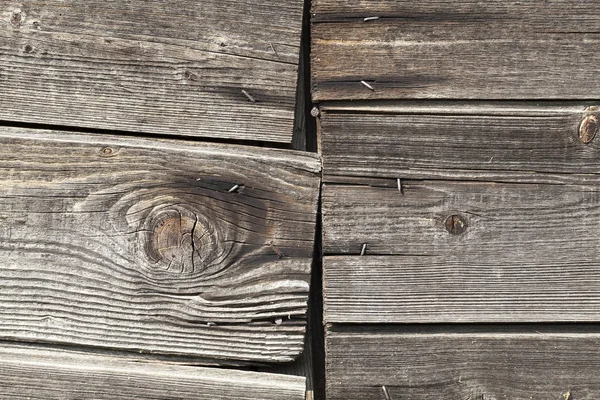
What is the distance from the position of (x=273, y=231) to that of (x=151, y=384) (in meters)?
0.43

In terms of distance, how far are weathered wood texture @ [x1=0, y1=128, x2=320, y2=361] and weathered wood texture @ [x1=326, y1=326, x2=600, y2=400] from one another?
14 centimetres

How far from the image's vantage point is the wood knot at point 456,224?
62.1 inches

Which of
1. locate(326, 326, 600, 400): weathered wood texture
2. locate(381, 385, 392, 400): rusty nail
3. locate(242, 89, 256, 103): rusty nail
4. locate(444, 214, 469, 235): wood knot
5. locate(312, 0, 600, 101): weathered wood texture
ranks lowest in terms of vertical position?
locate(381, 385, 392, 400): rusty nail

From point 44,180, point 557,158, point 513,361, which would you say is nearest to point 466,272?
point 513,361

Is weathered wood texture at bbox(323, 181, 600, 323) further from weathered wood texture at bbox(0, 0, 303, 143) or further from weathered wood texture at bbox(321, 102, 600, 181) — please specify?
weathered wood texture at bbox(0, 0, 303, 143)

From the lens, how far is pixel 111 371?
4.93ft

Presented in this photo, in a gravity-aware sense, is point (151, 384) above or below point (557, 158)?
below

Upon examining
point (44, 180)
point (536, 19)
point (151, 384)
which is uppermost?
point (536, 19)

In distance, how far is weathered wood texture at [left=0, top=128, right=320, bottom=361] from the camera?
4.97ft

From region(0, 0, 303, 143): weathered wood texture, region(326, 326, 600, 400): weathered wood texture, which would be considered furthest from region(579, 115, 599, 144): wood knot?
region(0, 0, 303, 143): weathered wood texture

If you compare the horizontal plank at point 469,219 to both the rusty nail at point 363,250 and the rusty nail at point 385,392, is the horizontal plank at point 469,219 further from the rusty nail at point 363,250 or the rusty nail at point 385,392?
the rusty nail at point 385,392

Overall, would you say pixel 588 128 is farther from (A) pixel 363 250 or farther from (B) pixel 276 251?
(B) pixel 276 251

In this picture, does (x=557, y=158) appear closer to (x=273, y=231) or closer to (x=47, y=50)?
(x=273, y=231)

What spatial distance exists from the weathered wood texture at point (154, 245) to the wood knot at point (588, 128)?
635 millimetres
